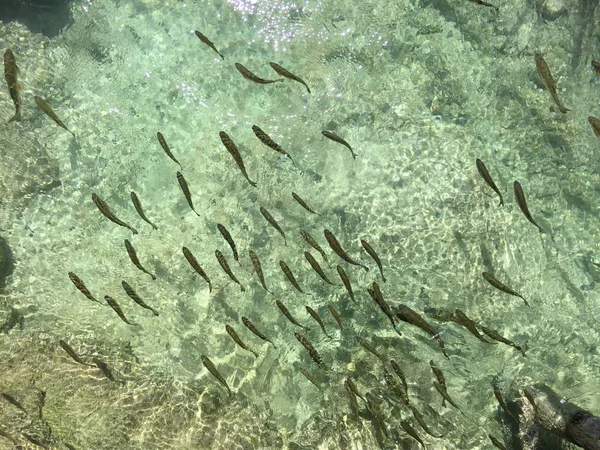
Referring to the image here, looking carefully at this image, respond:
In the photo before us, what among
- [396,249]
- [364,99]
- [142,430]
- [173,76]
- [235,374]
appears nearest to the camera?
[142,430]

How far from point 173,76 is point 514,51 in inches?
188

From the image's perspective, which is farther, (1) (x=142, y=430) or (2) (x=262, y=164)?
(2) (x=262, y=164)

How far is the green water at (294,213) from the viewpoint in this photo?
4.40 metres

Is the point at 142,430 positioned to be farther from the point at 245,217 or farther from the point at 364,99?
the point at 364,99

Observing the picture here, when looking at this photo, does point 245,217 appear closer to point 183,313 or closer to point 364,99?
point 183,313

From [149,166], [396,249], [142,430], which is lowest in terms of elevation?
[142,430]

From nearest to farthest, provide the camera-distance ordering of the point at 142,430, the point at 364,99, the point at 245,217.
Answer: the point at 142,430 → the point at 245,217 → the point at 364,99

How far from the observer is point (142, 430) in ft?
13.4

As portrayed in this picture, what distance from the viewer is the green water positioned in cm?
440

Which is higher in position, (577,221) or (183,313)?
(577,221)

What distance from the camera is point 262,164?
225 inches

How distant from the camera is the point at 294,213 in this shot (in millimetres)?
5500

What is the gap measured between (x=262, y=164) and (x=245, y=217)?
76cm

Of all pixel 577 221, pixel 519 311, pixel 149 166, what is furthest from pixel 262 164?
pixel 577 221
